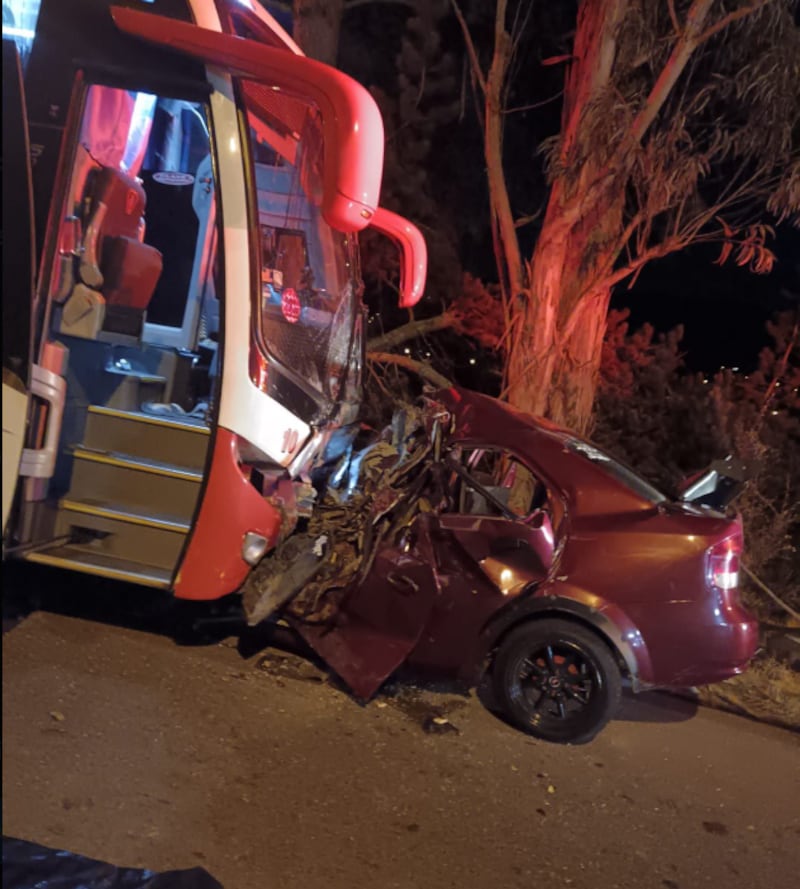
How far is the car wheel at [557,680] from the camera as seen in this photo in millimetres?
4863

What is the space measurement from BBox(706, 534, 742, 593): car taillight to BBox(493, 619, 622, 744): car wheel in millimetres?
703

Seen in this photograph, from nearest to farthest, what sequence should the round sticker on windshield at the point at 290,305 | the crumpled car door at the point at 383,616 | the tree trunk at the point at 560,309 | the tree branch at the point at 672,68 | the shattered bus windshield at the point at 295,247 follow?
the shattered bus windshield at the point at 295,247 < the crumpled car door at the point at 383,616 < the round sticker on windshield at the point at 290,305 < the tree branch at the point at 672,68 < the tree trunk at the point at 560,309

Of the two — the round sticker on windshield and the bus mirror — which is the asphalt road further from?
the bus mirror

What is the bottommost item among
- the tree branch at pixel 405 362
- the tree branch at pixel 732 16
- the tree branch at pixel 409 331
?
the tree branch at pixel 405 362

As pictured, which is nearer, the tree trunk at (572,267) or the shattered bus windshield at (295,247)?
the shattered bus windshield at (295,247)

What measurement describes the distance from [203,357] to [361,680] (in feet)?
7.83

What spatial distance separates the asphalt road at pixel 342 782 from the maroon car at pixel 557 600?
33 cm

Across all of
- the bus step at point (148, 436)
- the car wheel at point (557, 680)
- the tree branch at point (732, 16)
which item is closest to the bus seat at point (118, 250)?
the bus step at point (148, 436)

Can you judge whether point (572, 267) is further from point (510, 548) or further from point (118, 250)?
point (118, 250)

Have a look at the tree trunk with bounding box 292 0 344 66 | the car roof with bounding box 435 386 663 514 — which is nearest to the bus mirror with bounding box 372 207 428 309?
the car roof with bounding box 435 386 663 514

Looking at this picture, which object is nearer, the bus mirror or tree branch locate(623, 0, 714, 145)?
the bus mirror

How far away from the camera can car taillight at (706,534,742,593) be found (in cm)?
477

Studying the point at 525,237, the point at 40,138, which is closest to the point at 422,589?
the point at 40,138

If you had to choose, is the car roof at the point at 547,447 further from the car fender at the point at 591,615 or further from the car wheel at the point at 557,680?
the car wheel at the point at 557,680
